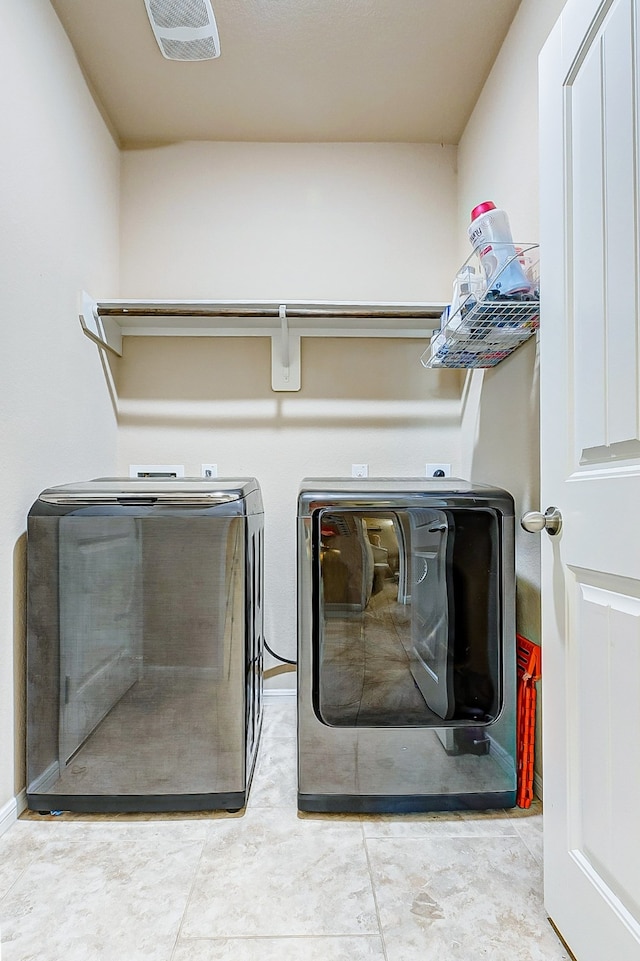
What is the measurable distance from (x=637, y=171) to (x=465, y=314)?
655 mm

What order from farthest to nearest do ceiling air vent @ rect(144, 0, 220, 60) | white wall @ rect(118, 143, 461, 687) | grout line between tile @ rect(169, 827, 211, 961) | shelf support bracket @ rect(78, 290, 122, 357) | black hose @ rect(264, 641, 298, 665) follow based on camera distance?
white wall @ rect(118, 143, 461, 687) < black hose @ rect(264, 641, 298, 665) < shelf support bracket @ rect(78, 290, 122, 357) < ceiling air vent @ rect(144, 0, 220, 60) < grout line between tile @ rect(169, 827, 211, 961)

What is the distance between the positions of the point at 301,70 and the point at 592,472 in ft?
5.68

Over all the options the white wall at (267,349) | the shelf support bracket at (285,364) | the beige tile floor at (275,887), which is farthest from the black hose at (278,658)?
the shelf support bracket at (285,364)

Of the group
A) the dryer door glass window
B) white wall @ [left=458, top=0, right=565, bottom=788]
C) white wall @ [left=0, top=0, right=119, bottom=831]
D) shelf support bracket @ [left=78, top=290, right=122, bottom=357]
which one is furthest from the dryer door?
shelf support bracket @ [left=78, top=290, right=122, bottom=357]

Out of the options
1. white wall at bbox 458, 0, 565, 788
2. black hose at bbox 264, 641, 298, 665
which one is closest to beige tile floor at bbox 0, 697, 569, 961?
white wall at bbox 458, 0, 565, 788

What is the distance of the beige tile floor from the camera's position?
38.3 inches

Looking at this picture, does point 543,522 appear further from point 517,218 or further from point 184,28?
point 184,28

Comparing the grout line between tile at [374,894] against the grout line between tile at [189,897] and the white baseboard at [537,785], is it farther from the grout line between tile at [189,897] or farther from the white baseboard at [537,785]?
the white baseboard at [537,785]

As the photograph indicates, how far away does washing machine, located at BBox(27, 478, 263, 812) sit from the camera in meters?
1.37

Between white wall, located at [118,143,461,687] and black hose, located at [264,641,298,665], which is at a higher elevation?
white wall, located at [118,143,461,687]

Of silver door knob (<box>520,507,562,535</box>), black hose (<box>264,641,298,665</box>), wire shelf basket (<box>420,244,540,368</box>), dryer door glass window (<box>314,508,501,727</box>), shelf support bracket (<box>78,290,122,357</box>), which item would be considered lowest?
black hose (<box>264,641,298,665</box>)

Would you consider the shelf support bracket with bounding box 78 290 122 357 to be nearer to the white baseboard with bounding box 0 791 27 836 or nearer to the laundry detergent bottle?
the laundry detergent bottle

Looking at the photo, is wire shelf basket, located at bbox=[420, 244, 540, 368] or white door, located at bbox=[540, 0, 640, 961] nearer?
white door, located at bbox=[540, 0, 640, 961]

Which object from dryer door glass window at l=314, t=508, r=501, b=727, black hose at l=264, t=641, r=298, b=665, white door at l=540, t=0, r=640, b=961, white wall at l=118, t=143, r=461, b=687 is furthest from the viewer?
white wall at l=118, t=143, r=461, b=687
